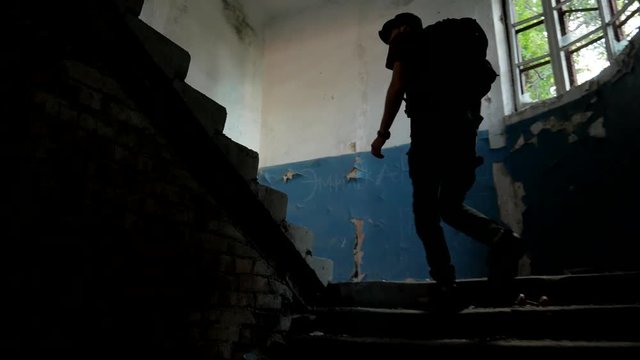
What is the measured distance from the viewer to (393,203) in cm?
418

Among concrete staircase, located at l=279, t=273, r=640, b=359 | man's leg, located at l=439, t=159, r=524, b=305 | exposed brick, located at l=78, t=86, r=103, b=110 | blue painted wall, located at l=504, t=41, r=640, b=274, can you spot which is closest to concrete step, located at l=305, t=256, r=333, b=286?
concrete staircase, located at l=279, t=273, r=640, b=359

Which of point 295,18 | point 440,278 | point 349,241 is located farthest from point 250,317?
point 295,18

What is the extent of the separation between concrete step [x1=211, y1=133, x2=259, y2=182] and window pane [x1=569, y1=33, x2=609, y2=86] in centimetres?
280

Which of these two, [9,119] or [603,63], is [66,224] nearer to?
[9,119]

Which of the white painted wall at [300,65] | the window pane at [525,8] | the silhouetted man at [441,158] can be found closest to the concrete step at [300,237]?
the silhouetted man at [441,158]

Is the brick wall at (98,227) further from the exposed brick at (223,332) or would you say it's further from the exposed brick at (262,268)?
the exposed brick at (262,268)

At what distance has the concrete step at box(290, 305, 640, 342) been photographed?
158 cm

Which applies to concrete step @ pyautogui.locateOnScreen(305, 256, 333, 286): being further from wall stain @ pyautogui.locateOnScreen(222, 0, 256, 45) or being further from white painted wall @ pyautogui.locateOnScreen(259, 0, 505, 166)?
wall stain @ pyautogui.locateOnScreen(222, 0, 256, 45)

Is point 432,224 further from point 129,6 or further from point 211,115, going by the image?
point 129,6

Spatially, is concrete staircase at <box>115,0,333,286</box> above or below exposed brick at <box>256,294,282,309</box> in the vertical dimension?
above

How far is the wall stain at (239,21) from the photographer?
507 cm

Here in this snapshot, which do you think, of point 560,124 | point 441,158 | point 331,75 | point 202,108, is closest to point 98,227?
point 202,108

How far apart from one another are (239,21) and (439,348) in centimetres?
470

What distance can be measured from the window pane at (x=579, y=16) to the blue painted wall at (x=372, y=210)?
3.84 feet
